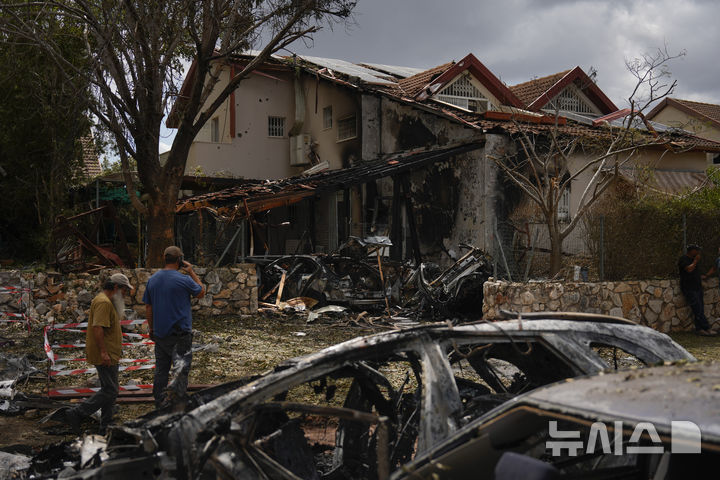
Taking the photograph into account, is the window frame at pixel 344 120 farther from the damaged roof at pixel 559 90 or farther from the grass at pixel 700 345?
the grass at pixel 700 345

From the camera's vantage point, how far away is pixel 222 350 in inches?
448

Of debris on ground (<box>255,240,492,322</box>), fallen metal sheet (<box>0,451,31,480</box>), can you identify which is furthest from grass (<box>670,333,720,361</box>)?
fallen metal sheet (<box>0,451,31,480</box>)

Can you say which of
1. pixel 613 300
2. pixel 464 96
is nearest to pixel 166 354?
pixel 613 300

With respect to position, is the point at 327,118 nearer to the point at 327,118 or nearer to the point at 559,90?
the point at 327,118

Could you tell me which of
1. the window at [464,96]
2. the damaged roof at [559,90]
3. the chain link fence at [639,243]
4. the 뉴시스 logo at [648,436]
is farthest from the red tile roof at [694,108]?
the 뉴시스 logo at [648,436]

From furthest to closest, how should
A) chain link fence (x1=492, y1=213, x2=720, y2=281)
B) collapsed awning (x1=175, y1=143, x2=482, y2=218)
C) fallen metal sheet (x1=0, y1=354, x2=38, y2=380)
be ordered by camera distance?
collapsed awning (x1=175, y1=143, x2=482, y2=218) → chain link fence (x1=492, y1=213, x2=720, y2=281) → fallen metal sheet (x1=0, y1=354, x2=38, y2=380)

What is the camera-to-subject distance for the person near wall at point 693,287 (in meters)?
13.6

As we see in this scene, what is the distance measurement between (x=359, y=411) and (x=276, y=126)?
86.3 feet

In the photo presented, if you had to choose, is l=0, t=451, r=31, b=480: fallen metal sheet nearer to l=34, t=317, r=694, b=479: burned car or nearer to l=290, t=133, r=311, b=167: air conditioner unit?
l=34, t=317, r=694, b=479: burned car

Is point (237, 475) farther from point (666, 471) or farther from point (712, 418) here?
point (712, 418)

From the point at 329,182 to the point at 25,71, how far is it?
1172 centimetres

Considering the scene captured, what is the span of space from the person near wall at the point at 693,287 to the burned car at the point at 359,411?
423 inches

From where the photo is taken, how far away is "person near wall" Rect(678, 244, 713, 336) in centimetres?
1362

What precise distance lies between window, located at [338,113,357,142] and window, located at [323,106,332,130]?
1020mm
